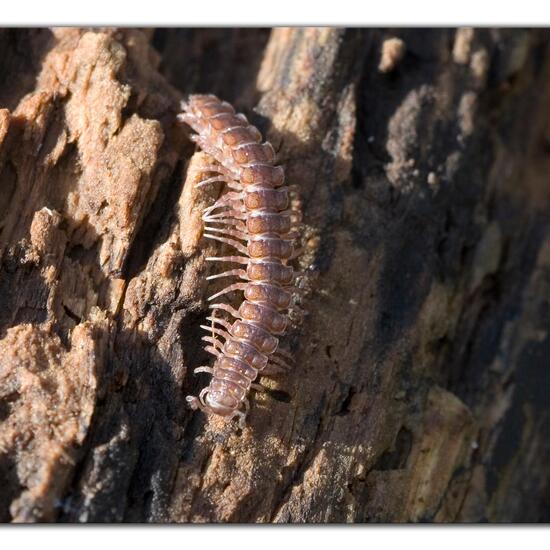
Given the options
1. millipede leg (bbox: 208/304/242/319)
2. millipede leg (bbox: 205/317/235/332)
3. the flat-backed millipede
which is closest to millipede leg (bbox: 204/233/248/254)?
the flat-backed millipede

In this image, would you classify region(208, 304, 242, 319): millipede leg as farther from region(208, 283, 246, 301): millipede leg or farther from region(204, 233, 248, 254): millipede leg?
region(204, 233, 248, 254): millipede leg

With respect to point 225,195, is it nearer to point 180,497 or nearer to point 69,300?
point 69,300

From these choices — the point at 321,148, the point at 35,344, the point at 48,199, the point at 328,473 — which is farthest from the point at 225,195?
the point at 328,473

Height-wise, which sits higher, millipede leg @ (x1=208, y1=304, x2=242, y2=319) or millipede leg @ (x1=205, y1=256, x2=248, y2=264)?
millipede leg @ (x1=205, y1=256, x2=248, y2=264)

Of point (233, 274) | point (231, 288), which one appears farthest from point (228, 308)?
point (233, 274)

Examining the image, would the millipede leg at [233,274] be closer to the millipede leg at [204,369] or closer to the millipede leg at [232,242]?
the millipede leg at [232,242]

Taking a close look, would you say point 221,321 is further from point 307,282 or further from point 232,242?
point 307,282
